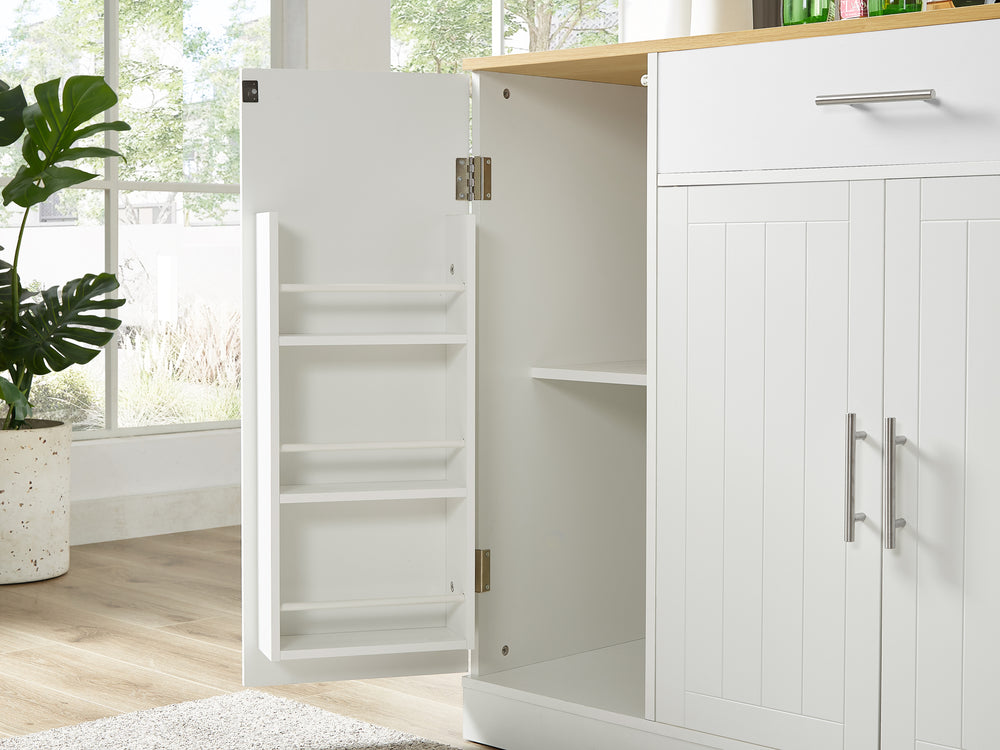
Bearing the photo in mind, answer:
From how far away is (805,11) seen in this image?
227cm

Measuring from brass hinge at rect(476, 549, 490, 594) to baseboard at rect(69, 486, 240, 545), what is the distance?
258cm

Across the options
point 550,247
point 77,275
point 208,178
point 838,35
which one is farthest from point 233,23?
point 838,35

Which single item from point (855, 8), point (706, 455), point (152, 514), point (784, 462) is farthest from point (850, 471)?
point (152, 514)

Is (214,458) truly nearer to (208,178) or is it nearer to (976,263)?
(208,178)

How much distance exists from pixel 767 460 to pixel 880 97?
636 mm

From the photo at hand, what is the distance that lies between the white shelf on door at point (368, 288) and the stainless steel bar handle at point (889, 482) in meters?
0.88

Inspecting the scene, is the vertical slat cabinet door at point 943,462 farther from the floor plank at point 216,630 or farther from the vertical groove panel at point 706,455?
the floor plank at point 216,630

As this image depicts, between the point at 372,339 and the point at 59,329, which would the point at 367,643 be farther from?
the point at 59,329

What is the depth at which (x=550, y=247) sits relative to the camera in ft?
9.04

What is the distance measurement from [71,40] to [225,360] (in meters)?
1.40

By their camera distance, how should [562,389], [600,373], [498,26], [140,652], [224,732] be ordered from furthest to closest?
[498,26] → [140,652] → [562,389] → [224,732] → [600,373]

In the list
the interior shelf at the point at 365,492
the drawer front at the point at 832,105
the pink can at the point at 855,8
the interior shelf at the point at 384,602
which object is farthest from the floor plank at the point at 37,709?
the pink can at the point at 855,8

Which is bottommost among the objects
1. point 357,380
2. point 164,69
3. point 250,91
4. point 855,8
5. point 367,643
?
point 367,643

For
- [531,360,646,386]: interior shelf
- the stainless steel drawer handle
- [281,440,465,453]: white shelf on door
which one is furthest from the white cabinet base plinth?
the stainless steel drawer handle
